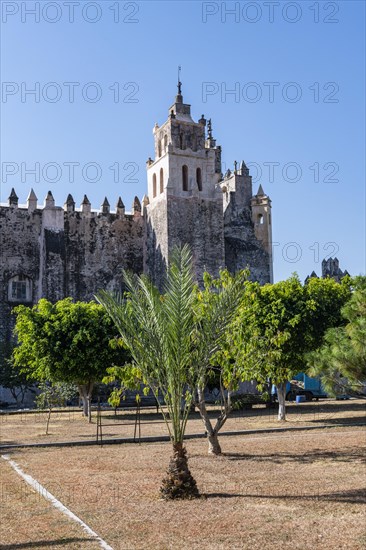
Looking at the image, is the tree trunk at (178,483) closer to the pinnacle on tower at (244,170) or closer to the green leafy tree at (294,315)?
the green leafy tree at (294,315)

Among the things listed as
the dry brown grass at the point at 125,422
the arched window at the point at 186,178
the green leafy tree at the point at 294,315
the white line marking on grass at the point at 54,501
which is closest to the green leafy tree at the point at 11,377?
the dry brown grass at the point at 125,422

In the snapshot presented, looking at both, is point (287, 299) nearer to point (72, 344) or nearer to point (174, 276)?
point (72, 344)

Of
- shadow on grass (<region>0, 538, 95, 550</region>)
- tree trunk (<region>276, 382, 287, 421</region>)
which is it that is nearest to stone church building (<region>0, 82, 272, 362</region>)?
tree trunk (<region>276, 382, 287, 421</region>)

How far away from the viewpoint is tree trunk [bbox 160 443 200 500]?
387 inches

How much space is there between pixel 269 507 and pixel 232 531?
1.47 metres

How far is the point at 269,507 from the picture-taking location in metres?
9.05

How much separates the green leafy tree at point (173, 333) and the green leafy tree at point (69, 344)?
1431 centimetres

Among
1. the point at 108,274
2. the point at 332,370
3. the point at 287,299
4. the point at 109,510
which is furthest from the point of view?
the point at 108,274

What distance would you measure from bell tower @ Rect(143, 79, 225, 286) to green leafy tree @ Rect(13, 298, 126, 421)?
10.8m

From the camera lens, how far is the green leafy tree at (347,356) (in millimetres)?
12211

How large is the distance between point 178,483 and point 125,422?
14.6 meters

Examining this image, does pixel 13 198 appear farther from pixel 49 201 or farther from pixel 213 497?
pixel 213 497

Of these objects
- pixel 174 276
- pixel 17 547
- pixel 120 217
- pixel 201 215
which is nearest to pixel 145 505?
pixel 17 547

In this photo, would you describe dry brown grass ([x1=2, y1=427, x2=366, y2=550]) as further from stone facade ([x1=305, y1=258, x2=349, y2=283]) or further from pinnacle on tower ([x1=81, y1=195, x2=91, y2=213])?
stone facade ([x1=305, y1=258, x2=349, y2=283])
